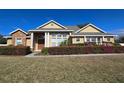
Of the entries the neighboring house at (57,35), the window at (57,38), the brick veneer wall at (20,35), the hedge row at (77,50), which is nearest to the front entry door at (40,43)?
the neighboring house at (57,35)

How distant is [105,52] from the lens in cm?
2077

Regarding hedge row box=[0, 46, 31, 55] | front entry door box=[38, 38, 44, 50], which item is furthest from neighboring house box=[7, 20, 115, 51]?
hedge row box=[0, 46, 31, 55]

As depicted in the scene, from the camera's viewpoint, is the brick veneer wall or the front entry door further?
the brick veneer wall

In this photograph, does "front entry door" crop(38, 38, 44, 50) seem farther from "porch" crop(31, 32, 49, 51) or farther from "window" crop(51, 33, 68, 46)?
"window" crop(51, 33, 68, 46)

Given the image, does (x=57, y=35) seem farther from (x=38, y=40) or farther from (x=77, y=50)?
(x=77, y=50)

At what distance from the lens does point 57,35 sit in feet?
88.1

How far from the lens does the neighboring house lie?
87.2 ft

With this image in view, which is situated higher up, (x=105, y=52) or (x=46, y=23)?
(x=46, y=23)

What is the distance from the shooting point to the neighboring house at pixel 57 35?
2658 centimetres

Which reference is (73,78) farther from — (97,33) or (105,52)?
(97,33)

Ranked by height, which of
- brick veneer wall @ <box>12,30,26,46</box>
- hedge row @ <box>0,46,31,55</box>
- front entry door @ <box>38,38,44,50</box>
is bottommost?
hedge row @ <box>0,46,31,55</box>

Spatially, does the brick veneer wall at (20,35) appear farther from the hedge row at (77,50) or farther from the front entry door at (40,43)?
the hedge row at (77,50)
